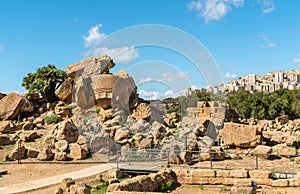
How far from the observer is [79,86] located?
80.2 feet

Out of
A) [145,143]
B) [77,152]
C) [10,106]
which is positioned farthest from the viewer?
[10,106]

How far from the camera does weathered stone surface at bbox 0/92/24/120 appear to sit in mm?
24383

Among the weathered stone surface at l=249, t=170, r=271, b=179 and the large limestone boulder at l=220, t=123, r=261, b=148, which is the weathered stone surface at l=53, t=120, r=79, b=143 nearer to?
the large limestone boulder at l=220, t=123, r=261, b=148

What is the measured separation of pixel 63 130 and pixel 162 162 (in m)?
6.20

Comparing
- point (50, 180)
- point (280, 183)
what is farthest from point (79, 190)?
point (280, 183)

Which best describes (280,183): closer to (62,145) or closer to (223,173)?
(223,173)

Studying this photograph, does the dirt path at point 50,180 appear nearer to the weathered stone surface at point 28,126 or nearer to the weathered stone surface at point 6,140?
the weathered stone surface at point 6,140

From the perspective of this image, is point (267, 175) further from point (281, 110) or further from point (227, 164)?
point (281, 110)

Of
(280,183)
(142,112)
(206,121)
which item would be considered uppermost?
(142,112)

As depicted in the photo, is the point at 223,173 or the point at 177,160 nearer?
the point at 223,173

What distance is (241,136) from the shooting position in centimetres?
1970

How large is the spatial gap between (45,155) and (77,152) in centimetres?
159

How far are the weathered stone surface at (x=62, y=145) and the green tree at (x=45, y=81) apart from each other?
9.54m

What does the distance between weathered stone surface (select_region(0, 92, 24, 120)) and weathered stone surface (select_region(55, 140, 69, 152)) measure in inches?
315
